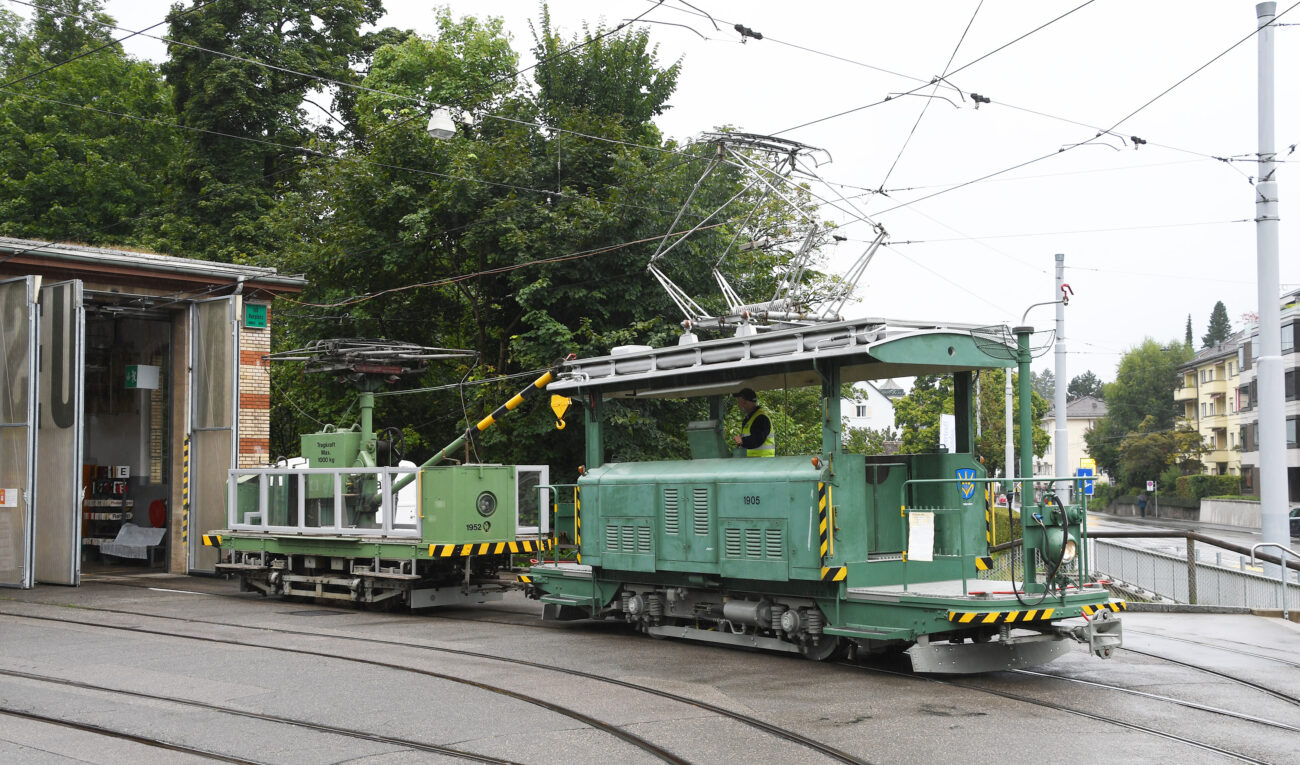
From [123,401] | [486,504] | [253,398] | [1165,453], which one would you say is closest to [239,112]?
[123,401]

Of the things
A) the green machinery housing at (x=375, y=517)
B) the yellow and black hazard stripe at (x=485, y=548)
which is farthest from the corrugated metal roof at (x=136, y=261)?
the yellow and black hazard stripe at (x=485, y=548)

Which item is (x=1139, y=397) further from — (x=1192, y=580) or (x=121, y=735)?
(x=121, y=735)

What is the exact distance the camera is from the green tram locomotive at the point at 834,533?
402 inches

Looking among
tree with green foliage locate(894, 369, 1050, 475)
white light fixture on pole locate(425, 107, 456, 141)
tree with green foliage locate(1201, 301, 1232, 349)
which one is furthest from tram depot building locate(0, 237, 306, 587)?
tree with green foliage locate(1201, 301, 1232, 349)

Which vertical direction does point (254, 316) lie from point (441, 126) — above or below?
below

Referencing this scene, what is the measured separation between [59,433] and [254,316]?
4.18 m

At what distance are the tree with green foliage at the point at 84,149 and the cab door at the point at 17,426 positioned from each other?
17.0m

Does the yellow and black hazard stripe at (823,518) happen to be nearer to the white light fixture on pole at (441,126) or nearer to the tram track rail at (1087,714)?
the tram track rail at (1087,714)

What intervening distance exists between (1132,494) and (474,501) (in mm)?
72866

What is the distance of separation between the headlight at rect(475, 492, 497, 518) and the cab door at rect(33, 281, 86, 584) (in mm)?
8454

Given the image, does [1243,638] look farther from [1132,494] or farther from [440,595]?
[1132,494]

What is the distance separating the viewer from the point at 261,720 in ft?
28.1

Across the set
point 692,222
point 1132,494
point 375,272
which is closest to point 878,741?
point 692,222

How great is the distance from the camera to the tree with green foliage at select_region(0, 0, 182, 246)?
38.8m
